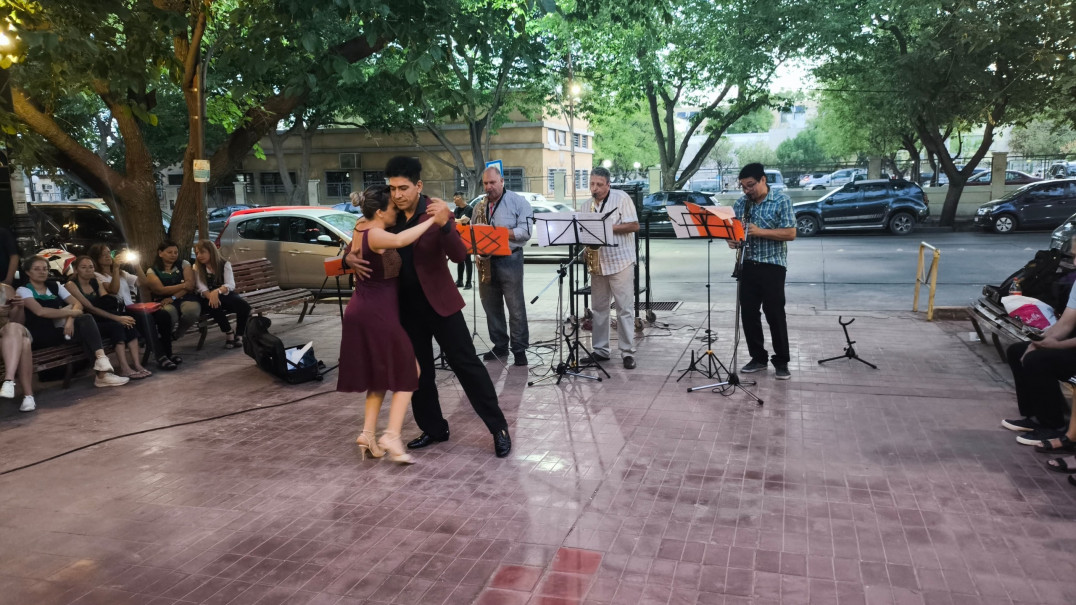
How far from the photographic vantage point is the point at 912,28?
792 inches

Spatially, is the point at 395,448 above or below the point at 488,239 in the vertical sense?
below

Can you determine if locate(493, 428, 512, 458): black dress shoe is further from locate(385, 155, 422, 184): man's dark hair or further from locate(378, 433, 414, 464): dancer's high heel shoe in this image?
locate(385, 155, 422, 184): man's dark hair

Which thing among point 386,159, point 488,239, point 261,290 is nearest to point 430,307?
point 488,239

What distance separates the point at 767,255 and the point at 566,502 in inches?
137

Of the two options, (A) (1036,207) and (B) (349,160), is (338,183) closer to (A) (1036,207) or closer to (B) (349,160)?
(B) (349,160)

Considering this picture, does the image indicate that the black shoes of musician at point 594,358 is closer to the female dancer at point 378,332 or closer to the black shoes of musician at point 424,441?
the black shoes of musician at point 424,441

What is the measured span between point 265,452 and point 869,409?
14.9 ft

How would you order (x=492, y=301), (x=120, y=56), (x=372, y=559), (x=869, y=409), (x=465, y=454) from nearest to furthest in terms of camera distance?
(x=372, y=559) → (x=465, y=454) → (x=869, y=409) → (x=120, y=56) → (x=492, y=301)

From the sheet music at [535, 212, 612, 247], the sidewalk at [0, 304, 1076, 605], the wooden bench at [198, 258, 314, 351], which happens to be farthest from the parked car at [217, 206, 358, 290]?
the sheet music at [535, 212, 612, 247]

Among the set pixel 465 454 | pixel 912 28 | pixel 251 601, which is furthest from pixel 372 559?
pixel 912 28

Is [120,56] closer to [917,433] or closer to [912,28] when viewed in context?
[917,433]

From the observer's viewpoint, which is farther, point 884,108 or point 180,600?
point 884,108

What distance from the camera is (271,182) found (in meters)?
41.9

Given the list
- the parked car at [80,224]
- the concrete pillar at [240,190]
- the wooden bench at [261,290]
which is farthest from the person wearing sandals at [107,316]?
the concrete pillar at [240,190]
